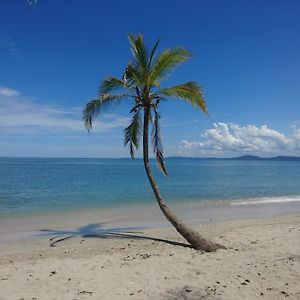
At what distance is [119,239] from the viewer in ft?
40.8

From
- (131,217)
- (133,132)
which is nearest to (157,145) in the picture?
(133,132)

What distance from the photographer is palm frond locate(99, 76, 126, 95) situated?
11.2m

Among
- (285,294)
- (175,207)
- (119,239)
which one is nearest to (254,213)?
(175,207)

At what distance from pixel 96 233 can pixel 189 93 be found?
6.44 meters

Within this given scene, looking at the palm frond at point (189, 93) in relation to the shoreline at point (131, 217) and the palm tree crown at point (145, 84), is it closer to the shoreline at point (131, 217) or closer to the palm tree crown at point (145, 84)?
the palm tree crown at point (145, 84)

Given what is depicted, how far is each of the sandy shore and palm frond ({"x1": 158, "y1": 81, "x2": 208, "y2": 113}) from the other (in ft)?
14.2

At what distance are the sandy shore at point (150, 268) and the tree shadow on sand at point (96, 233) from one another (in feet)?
0.65

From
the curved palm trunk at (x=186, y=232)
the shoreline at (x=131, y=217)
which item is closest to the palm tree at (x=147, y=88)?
the curved palm trunk at (x=186, y=232)

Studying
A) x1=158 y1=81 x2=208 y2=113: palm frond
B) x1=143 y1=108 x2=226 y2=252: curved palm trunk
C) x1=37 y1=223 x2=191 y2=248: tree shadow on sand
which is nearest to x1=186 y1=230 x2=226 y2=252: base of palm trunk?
x1=143 y1=108 x2=226 y2=252: curved palm trunk

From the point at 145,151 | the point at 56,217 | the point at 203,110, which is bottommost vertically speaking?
the point at 56,217

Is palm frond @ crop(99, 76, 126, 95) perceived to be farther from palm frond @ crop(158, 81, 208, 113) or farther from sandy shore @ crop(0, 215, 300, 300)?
sandy shore @ crop(0, 215, 300, 300)

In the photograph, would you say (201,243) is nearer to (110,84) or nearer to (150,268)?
(150,268)

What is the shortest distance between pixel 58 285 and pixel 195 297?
8.93ft

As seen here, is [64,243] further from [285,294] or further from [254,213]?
[254,213]
